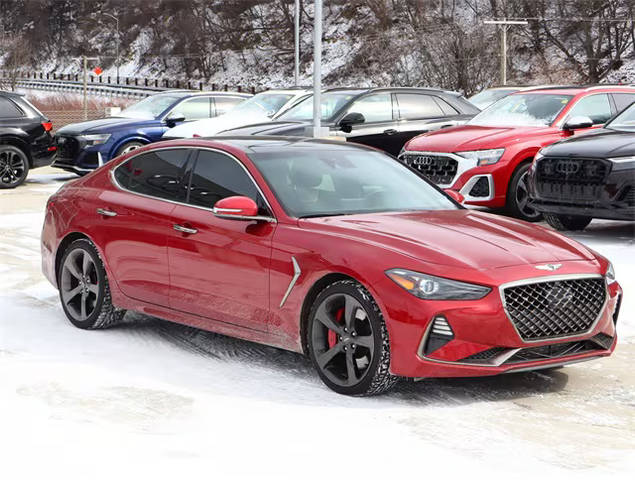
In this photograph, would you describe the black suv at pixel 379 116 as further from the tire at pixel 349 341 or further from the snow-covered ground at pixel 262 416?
the tire at pixel 349 341

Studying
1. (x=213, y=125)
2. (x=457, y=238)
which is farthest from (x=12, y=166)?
(x=457, y=238)

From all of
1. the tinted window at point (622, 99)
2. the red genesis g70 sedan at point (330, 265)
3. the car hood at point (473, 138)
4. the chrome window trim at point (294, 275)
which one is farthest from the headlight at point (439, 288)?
the tinted window at point (622, 99)

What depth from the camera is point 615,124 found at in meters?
14.0

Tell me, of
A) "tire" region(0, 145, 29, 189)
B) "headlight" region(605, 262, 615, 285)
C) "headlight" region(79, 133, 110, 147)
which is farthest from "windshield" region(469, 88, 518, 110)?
"headlight" region(605, 262, 615, 285)

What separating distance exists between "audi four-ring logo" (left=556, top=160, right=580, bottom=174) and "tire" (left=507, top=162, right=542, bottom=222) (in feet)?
4.40

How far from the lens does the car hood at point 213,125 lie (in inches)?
783

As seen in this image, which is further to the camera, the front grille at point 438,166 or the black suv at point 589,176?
the front grille at point 438,166

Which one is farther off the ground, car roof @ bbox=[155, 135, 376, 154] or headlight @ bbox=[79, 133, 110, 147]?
car roof @ bbox=[155, 135, 376, 154]

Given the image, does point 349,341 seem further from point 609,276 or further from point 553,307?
point 609,276

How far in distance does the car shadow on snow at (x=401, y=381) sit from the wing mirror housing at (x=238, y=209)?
3.04 feet

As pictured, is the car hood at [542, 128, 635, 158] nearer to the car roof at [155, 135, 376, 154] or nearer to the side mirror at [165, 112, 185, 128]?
the car roof at [155, 135, 376, 154]

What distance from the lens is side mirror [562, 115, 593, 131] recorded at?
1434cm

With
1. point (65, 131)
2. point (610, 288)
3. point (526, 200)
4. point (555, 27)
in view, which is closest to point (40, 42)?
point (555, 27)

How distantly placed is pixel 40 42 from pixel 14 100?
340 feet
